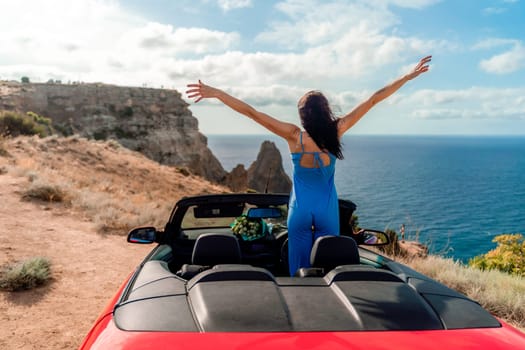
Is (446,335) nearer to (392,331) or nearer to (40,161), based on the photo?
(392,331)

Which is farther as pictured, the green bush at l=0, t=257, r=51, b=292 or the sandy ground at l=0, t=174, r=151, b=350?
the green bush at l=0, t=257, r=51, b=292

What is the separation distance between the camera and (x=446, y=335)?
1.66 meters

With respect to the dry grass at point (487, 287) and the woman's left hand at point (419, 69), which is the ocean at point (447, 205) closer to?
the dry grass at point (487, 287)

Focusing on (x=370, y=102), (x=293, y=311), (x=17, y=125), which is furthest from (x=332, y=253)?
(x=17, y=125)

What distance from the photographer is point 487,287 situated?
653cm

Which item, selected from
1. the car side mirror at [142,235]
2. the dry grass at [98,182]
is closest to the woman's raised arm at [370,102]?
the car side mirror at [142,235]

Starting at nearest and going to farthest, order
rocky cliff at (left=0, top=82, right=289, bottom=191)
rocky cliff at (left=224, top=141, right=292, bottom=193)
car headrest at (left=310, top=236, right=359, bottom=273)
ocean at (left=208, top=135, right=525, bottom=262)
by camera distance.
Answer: car headrest at (left=310, top=236, right=359, bottom=273) → ocean at (left=208, top=135, right=525, bottom=262) → rocky cliff at (left=0, top=82, right=289, bottom=191) → rocky cliff at (left=224, top=141, right=292, bottom=193)

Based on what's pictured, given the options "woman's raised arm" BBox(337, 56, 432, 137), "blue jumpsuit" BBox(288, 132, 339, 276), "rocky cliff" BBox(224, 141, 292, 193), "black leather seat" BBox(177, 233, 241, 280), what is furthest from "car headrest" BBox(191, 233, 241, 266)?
A: "rocky cliff" BBox(224, 141, 292, 193)

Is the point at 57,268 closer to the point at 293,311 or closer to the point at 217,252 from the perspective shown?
the point at 217,252

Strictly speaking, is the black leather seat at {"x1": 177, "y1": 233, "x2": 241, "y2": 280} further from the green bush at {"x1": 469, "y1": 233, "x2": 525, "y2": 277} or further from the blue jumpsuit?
the green bush at {"x1": 469, "y1": 233, "x2": 525, "y2": 277}

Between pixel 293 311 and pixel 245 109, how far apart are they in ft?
6.02

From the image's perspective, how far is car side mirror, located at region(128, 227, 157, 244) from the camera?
3.38 metres

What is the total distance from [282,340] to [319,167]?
70.5 inches

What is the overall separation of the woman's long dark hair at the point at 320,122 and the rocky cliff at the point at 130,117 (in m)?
39.1
